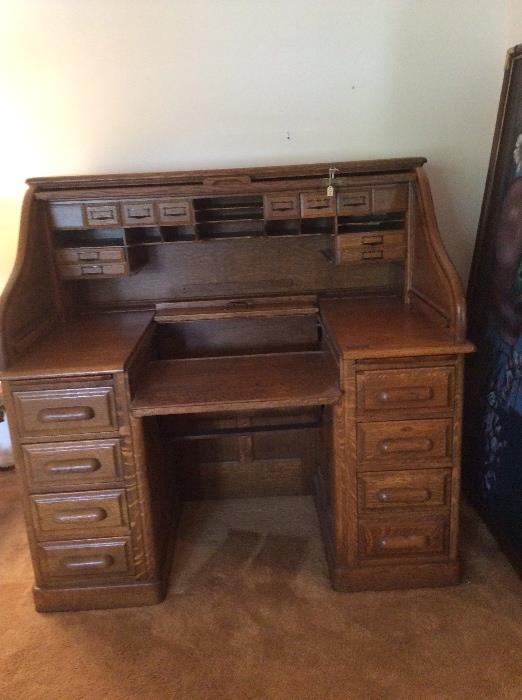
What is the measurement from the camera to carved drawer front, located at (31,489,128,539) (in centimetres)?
194

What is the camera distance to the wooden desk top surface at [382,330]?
1.81 m

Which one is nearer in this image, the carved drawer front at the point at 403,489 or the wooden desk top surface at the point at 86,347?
the wooden desk top surface at the point at 86,347

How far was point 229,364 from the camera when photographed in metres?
2.12

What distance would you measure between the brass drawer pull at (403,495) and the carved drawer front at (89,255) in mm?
1226

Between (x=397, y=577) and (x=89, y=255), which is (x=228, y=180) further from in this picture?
(x=397, y=577)

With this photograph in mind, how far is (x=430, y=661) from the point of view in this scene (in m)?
1.74

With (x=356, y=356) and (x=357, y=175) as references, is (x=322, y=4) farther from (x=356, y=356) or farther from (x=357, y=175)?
(x=356, y=356)

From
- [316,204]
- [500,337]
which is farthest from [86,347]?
[500,337]

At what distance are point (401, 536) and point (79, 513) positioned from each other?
3.50ft

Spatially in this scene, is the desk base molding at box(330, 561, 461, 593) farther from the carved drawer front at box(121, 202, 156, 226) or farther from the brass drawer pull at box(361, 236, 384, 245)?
the carved drawer front at box(121, 202, 156, 226)

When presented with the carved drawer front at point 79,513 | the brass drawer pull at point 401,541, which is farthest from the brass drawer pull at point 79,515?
the brass drawer pull at point 401,541

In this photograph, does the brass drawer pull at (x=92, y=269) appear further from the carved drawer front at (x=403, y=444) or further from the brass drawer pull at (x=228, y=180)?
the carved drawer front at (x=403, y=444)

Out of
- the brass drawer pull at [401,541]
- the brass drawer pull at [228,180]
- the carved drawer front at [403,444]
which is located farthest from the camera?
the brass drawer pull at [228,180]

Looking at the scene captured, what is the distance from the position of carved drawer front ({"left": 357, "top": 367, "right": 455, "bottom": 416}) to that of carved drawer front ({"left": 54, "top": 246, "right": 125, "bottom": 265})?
983 mm
